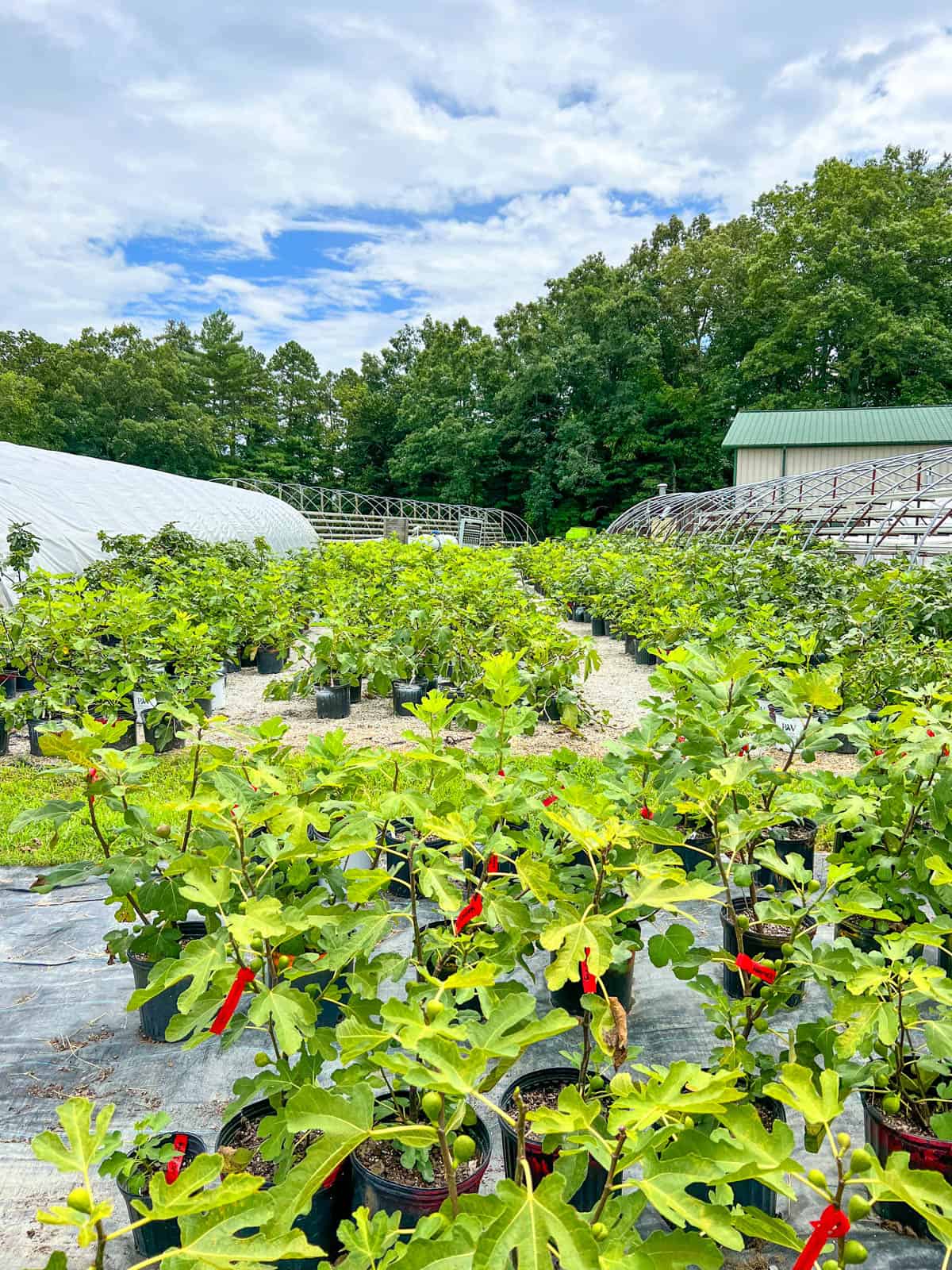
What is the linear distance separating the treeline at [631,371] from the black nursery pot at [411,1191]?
1119 inches

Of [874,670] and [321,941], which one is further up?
[874,670]

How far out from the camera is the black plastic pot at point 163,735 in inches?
173

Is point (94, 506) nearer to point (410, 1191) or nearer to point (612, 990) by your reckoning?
point (612, 990)

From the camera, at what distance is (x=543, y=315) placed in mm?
30531

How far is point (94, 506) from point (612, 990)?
31.9 feet

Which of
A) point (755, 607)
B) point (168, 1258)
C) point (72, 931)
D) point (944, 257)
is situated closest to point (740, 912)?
point (168, 1258)

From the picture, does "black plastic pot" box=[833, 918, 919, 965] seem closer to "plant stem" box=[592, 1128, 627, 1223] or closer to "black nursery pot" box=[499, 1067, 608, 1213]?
"black nursery pot" box=[499, 1067, 608, 1213]

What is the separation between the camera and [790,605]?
639cm

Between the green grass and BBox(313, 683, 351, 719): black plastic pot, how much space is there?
1165mm

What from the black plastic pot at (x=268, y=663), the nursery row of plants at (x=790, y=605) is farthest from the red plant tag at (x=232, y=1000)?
the black plastic pot at (x=268, y=663)

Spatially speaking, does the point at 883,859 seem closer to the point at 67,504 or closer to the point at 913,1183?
the point at 913,1183

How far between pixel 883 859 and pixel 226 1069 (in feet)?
5.78

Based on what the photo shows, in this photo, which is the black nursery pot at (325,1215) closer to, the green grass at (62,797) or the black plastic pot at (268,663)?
the green grass at (62,797)

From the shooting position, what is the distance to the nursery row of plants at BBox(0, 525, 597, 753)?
451 centimetres
